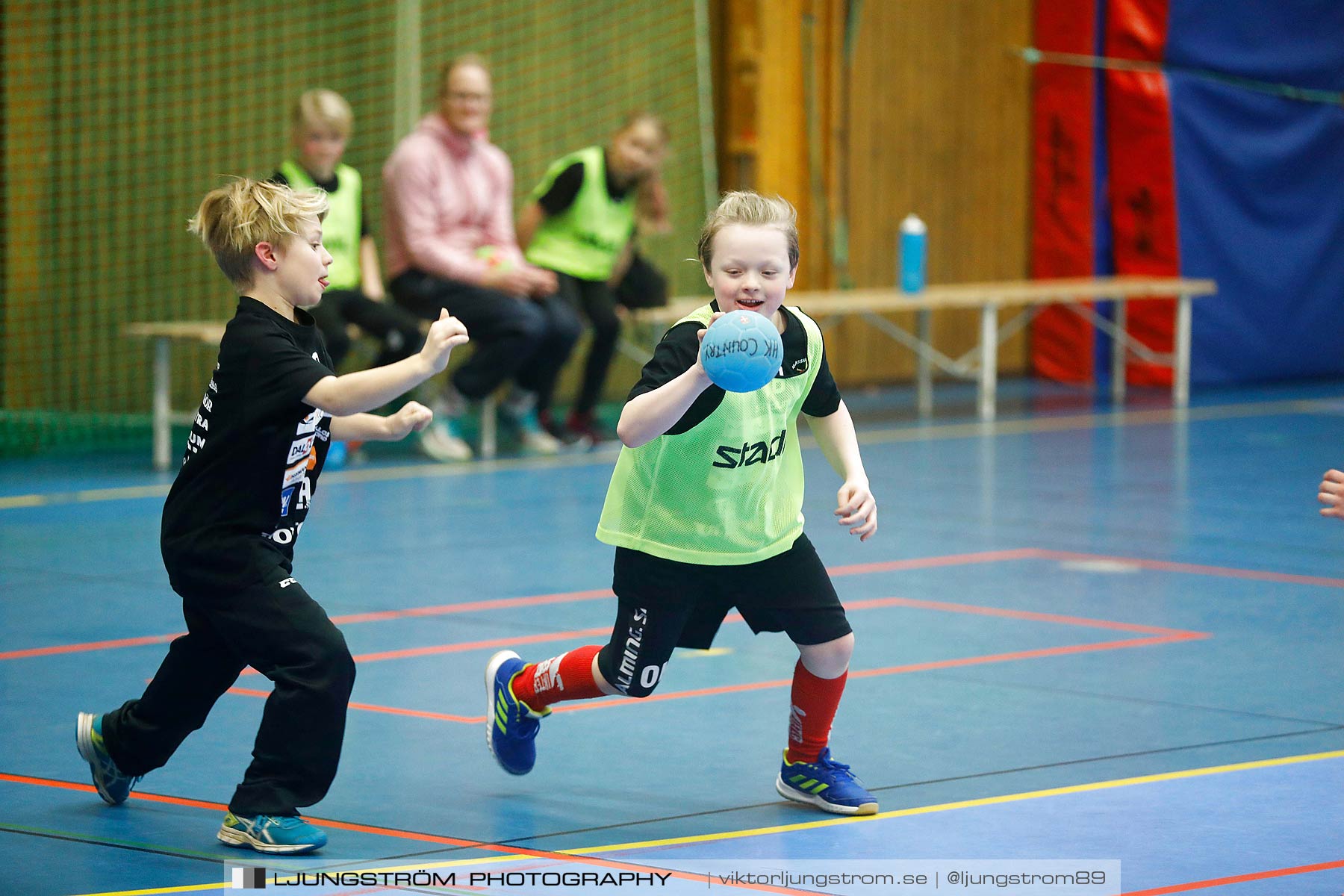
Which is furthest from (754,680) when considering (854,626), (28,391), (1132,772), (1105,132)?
(1105,132)

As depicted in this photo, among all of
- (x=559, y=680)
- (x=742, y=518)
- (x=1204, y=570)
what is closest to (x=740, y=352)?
(x=742, y=518)

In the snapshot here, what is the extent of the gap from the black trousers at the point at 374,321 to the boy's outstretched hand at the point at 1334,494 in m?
5.79

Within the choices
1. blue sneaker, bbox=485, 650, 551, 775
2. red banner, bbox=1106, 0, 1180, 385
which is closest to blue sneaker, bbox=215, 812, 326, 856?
blue sneaker, bbox=485, 650, 551, 775

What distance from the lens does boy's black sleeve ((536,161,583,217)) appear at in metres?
9.55

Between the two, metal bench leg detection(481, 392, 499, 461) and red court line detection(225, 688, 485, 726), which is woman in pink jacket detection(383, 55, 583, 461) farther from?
red court line detection(225, 688, 485, 726)

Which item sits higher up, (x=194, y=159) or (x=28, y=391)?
(x=194, y=159)

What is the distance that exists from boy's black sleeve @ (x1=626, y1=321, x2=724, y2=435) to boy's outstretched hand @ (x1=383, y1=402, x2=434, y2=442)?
1.32 feet

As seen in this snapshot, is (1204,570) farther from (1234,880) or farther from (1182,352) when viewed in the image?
(1182,352)

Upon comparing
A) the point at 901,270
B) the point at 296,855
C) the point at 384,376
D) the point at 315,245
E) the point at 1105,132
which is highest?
the point at 1105,132

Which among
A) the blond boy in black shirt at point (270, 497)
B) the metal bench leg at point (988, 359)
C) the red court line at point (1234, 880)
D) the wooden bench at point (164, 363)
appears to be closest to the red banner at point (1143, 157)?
the metal bench leg at point (988, 359)

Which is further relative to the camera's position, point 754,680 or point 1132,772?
point 754,680

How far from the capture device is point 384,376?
334cm

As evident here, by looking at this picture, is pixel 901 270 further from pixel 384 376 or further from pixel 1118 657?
pixel 384 376

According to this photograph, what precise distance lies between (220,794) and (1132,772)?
1982 millimetres
